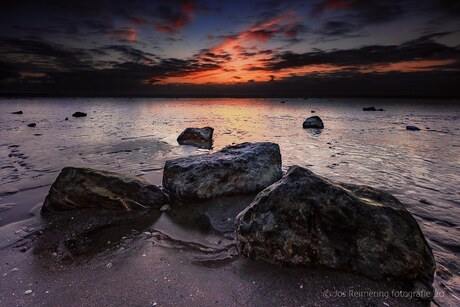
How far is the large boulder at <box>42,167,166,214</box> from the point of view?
5656 mm

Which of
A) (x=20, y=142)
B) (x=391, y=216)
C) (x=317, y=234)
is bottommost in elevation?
(x=20, y=142)

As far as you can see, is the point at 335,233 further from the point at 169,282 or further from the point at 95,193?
the point at 95,193

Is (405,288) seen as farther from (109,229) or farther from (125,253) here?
(109,229)

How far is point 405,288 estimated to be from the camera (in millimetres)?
3244

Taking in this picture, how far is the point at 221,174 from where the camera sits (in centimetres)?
646

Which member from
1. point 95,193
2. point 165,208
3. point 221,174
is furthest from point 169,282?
point 221,174

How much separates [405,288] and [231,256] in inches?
89.9

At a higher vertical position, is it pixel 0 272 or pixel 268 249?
pixel 268 249

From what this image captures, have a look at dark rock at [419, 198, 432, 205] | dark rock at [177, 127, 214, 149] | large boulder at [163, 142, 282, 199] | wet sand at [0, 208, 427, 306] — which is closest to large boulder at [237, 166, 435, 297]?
wet sand at [0, 208, 427, 306]

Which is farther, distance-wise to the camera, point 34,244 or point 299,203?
point 34,244

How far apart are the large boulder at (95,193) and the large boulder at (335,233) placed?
2.70 metres

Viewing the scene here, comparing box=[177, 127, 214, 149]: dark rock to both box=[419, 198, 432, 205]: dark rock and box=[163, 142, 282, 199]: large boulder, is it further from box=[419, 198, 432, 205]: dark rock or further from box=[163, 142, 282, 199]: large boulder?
box=[419, 198, 432, 205]: dark rock

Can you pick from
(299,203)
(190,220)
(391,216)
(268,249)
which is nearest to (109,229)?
(190,220)

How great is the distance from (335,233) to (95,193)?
4.80 meters
